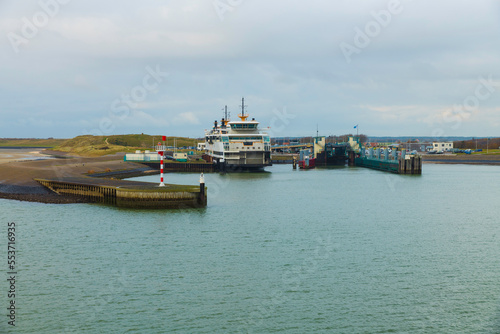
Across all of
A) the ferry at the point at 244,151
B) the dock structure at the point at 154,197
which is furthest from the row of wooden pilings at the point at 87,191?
the ferry at the point at 244,151

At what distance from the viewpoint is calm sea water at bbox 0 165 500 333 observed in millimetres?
19953

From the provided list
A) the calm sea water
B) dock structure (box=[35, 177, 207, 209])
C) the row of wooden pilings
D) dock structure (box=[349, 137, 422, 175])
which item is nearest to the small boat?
dock structure (box=[349, 137, 422, 175])

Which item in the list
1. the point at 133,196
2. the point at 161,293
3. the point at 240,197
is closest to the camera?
the point at 161,293

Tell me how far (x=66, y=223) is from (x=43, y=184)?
2367cm

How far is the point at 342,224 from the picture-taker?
40.1 m

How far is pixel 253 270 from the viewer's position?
26.4 metres

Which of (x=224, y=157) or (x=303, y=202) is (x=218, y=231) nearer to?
(x=303, y=202)

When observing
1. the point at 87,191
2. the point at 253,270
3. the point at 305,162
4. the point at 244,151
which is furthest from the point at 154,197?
the point at 305,162

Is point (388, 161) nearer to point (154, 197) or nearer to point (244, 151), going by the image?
point (244, 151)

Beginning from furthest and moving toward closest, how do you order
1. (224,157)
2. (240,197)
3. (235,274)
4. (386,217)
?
1. (224,157)
2. (240,197)
3. (386,217)
4. (235,274)

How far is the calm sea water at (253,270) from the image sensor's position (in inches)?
786

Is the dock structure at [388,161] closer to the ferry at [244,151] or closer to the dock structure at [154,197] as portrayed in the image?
the ferry at [244,151]

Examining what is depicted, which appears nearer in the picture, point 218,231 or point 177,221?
point 218,231

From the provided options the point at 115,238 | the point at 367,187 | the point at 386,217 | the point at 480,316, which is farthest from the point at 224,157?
the point at 480,316
